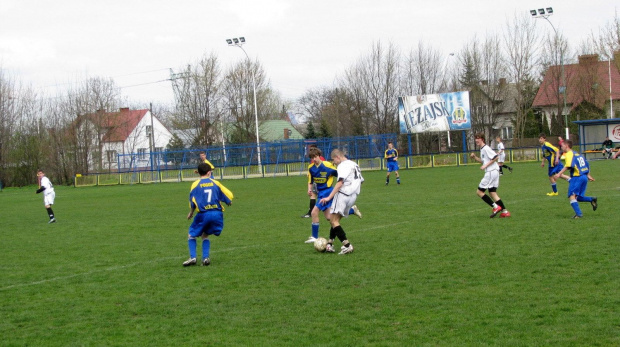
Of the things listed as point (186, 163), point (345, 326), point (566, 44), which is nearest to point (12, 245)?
point (345, 326)

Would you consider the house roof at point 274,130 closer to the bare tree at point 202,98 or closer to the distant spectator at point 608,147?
the bare tree at point 202,98

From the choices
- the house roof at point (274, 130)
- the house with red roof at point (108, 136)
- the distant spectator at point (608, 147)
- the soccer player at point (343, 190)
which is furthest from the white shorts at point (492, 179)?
the house roof at point (274, 130)

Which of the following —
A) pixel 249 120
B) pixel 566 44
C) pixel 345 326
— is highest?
pixel 566 44

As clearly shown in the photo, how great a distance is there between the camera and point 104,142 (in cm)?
6303

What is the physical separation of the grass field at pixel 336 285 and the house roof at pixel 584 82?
1844 inches

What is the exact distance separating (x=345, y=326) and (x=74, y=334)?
9.17 ft

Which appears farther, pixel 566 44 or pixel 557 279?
pixel 566 44

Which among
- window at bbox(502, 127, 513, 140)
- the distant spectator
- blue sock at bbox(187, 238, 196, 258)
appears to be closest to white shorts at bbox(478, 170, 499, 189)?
blue sock at bbox(187, 238, 196, 258)

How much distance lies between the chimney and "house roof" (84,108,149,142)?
4440 centimetres

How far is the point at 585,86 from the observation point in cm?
5878

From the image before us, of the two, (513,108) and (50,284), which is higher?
(513,108)

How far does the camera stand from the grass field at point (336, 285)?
6207mm

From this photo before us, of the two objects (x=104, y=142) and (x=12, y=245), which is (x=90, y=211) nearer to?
(x=12, y=245)

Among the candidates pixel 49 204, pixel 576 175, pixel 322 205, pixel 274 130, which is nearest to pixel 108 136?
pixel 274 130
